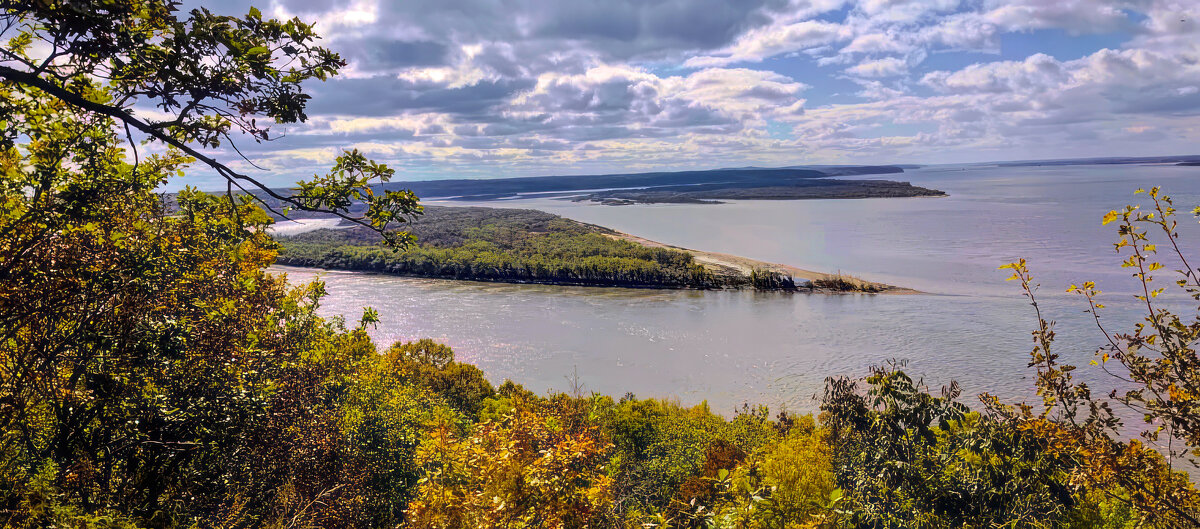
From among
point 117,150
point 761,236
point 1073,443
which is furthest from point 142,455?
point 761,236

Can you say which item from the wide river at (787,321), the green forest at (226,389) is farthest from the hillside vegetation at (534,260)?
the green forest at (226,389)

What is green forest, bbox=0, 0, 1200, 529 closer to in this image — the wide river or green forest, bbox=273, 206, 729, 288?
the wide river

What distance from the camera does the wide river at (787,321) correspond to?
2508cm

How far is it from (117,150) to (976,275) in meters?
46.3

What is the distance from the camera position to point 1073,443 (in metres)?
4.52

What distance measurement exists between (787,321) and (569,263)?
21599 mm

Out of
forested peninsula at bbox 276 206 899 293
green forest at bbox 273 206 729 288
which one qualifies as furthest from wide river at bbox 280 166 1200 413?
green forest at bbox 273 206 729 288

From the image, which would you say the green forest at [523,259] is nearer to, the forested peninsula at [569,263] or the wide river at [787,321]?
the forested peninsula at [569,263]

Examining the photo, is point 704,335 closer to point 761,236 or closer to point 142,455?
point 142,455

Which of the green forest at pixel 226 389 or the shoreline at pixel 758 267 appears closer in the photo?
the green forest at pixel 226 389

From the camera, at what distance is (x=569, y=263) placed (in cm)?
5216

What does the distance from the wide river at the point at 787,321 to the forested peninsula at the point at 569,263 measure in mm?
2394

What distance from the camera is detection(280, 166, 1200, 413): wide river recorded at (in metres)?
25.1

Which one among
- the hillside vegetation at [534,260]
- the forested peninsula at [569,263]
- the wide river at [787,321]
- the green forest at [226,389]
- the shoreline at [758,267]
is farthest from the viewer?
the hillside vegetation at [534,260]
